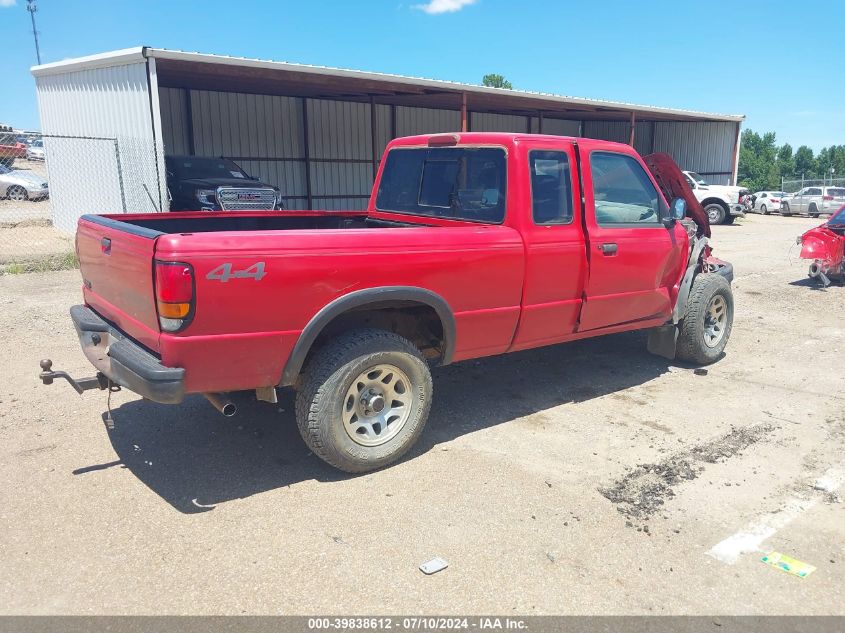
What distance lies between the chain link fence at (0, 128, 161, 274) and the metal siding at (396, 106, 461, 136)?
1076 centimetres

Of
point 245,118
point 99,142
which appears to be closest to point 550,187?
point 99,142

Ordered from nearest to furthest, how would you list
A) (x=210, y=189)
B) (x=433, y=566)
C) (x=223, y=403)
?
(x=433, y=566) → (x=223, y=403) → (x=210, y=189)

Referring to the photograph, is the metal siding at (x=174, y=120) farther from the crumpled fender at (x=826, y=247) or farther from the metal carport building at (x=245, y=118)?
the crumpled fender at (x=826, y=247)

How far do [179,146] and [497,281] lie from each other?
52.4 ft

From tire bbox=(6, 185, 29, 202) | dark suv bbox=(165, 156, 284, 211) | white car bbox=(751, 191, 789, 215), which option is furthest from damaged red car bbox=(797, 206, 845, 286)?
white car bbox=(751, 191, 789, 215)

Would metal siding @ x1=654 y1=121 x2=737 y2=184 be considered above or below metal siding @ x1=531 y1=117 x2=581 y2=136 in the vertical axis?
below

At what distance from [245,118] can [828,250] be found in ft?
49.8

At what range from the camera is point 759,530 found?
3.41 m

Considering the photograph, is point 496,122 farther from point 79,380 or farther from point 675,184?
point 79,380

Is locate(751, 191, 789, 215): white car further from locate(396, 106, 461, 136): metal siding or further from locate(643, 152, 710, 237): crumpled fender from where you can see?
locate(643, 152, 710, 237): crumpled fender

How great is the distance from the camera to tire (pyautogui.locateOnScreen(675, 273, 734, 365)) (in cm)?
603

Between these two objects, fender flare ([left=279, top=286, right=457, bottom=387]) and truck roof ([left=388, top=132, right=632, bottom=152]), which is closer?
fender flare ([left=279, top=286, right=457, bottom=387])
